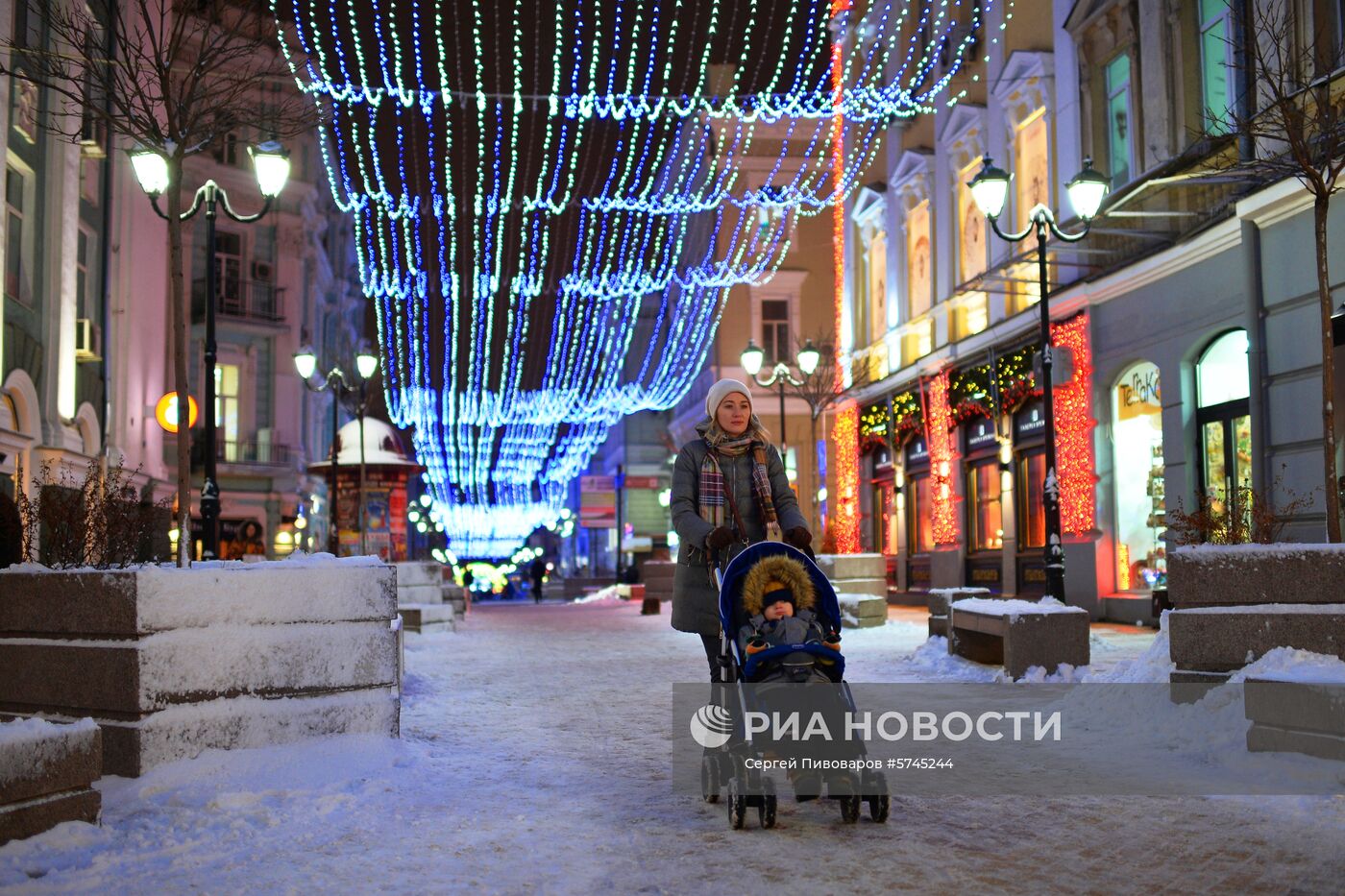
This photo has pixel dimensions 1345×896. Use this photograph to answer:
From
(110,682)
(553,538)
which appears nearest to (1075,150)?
(110,682)

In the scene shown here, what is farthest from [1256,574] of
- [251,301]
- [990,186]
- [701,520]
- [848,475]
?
[251,301]

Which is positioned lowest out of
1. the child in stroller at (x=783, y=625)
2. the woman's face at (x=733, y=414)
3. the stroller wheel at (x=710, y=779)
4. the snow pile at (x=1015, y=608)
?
the stroller wheel at (x=710, y=779)

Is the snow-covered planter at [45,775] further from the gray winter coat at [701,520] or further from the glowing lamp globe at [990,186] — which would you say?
the glowing lamp globe at [990,186]

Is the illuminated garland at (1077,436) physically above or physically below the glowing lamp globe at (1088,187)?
below

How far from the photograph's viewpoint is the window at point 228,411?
42688 mm

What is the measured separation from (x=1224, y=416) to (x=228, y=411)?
33.6 meters

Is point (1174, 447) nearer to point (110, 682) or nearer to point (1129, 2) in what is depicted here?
point (1129, 2)

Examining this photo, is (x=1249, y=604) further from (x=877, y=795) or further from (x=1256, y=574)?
(x=877, y=795)

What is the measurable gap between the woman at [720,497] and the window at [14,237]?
671 inches

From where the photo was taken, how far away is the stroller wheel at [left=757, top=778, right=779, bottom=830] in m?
5.63

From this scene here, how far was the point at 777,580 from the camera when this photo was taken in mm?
6070

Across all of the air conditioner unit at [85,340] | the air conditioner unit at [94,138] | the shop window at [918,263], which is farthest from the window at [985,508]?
the air conditioner unit at [94,138]

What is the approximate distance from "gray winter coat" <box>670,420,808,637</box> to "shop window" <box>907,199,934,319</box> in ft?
75.7

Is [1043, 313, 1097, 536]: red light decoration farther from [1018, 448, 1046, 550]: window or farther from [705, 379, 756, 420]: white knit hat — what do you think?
[705, 379, 756, 420]: white knit hat
